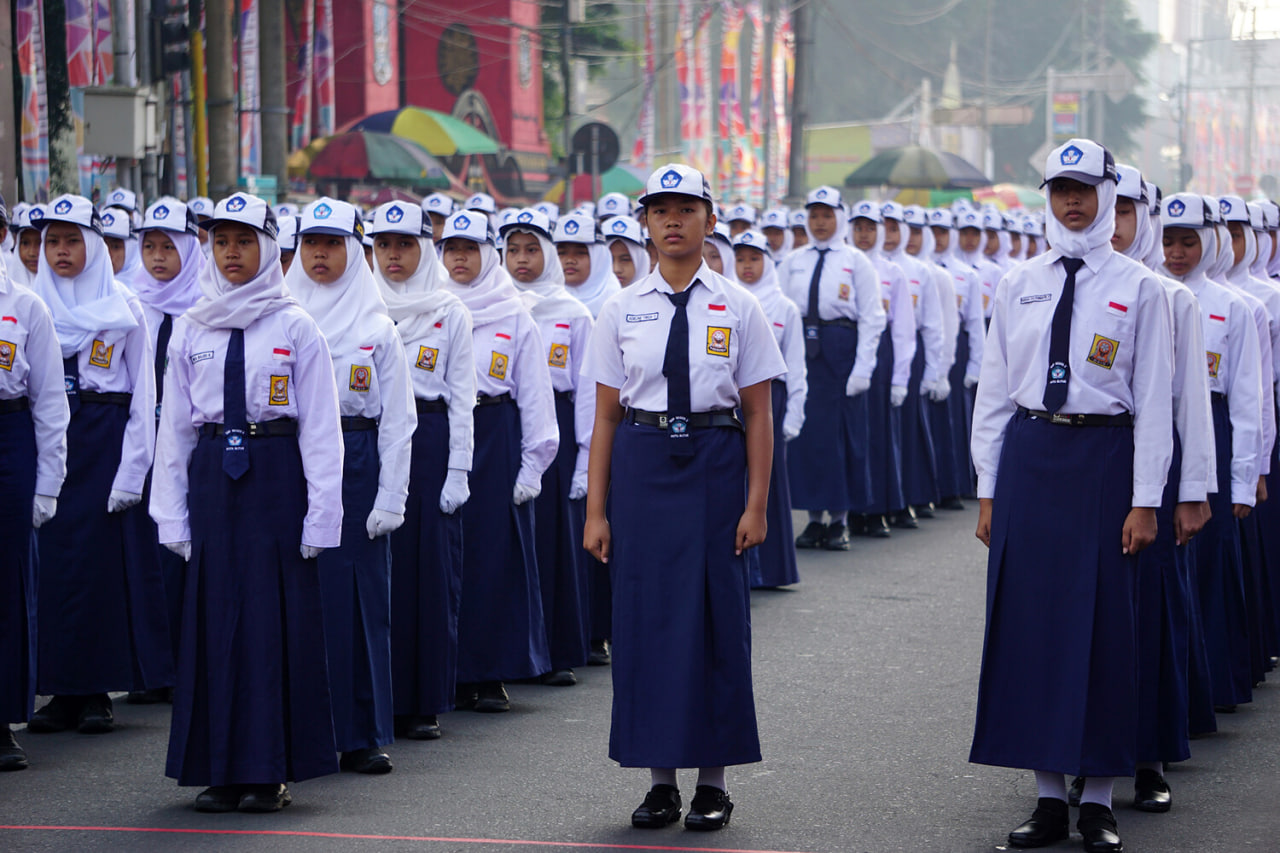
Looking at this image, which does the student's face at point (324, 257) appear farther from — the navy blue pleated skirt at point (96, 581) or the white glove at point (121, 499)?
the navy blue pleated skirt at point (96, 581)

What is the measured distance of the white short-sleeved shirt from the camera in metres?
6.43

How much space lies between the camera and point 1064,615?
6242 mm

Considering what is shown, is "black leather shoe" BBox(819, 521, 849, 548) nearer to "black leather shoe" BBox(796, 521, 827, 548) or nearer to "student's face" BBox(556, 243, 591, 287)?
"black leather shoe" BBox(796, 521, 827, 548)

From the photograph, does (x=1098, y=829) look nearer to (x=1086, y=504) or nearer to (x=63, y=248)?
(x=1086, y=504)

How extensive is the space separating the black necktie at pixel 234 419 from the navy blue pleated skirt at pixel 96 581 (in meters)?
2.01

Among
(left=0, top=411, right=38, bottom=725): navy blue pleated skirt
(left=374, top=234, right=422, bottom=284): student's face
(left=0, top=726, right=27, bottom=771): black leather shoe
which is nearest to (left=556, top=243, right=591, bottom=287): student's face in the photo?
(left=374, top=234, right=422, bottom=284): student's face

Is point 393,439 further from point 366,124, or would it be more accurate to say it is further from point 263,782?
point 366,124

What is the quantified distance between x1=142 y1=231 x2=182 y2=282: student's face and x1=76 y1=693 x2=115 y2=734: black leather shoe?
7.23 feet

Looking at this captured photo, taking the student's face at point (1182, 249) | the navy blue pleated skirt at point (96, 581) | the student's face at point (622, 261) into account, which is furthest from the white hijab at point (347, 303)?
the student's face at point (622, 261)

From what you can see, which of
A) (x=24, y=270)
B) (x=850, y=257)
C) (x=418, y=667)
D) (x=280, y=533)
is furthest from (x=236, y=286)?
(x=850, y=257)

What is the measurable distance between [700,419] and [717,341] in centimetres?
26

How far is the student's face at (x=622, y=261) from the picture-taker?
428 inches

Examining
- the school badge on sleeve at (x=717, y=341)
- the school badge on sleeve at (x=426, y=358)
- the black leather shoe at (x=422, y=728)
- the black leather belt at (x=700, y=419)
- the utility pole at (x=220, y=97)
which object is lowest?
the black leather shoe at (x=422, y=728)

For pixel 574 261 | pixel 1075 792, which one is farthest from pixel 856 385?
pixel 1075 792
